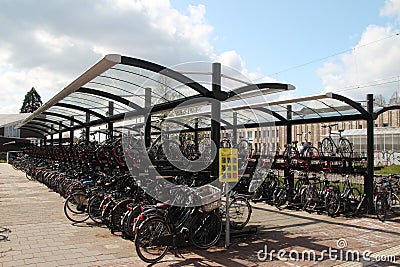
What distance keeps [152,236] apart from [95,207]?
240 centimetres

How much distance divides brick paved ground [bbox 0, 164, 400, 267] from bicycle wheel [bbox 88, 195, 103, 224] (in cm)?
19

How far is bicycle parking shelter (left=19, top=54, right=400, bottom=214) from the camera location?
18.9ft

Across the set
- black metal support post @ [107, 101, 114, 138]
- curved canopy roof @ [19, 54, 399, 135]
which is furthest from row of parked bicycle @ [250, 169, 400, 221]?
black metal support post @ [107, 101, 114, 138]

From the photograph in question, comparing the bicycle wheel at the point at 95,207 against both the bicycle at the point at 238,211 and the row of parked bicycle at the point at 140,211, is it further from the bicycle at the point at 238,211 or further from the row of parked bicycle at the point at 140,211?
the bicycle at the point at 238,211

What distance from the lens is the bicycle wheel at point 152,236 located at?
15.8 feet

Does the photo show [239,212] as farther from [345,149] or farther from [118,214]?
[345,149]

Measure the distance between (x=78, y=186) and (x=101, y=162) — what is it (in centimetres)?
71

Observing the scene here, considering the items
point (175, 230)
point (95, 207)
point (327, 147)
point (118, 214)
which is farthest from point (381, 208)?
point (95, 207)

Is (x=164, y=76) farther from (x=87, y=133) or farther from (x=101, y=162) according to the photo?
(x=87, y=133)

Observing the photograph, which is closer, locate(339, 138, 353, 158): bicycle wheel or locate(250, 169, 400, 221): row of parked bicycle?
locate(250, 169, 400, 221): row of parked bicycle

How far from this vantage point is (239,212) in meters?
6.73

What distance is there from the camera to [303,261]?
4977 millimetres

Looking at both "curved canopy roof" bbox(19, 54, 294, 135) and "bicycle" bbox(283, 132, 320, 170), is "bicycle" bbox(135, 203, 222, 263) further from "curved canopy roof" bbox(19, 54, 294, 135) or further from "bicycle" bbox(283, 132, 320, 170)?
"bicycle" bbox(283, 132, 320, 170)

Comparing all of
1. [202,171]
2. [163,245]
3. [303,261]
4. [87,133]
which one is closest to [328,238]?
[303,261]
